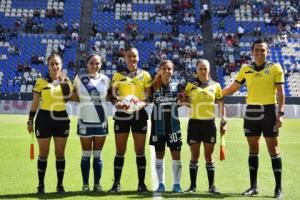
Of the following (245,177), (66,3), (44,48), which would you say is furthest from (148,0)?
(245,177)

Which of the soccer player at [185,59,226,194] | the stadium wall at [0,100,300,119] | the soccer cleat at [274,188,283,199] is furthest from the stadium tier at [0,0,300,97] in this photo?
the soccer cleat at [274,188,283,199]

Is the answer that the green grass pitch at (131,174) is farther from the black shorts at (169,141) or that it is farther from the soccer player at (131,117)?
the black shorts at (169,141)

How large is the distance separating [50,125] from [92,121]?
0.66 m

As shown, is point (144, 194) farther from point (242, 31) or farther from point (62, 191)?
point (242, 31)

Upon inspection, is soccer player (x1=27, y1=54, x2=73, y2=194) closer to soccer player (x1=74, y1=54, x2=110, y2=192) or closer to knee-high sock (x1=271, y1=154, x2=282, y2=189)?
soccer player (x1=74, y1=54, x2=110, y2=192)

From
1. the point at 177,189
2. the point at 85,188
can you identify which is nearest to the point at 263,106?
the point at 177,189

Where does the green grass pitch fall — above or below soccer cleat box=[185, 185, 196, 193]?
below

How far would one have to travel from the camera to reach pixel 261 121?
27.5ft

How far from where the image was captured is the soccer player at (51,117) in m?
8.25

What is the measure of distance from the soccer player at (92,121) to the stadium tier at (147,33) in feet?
82.2

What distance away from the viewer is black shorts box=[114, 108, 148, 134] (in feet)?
27.8

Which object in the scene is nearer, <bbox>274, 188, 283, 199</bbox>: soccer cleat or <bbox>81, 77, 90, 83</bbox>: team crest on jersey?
<bbox>274, 188, 283, 199</bbox>: soccer cleat

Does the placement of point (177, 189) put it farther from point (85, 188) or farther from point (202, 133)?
point (85, 188)

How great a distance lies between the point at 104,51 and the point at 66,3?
6.86 meters
